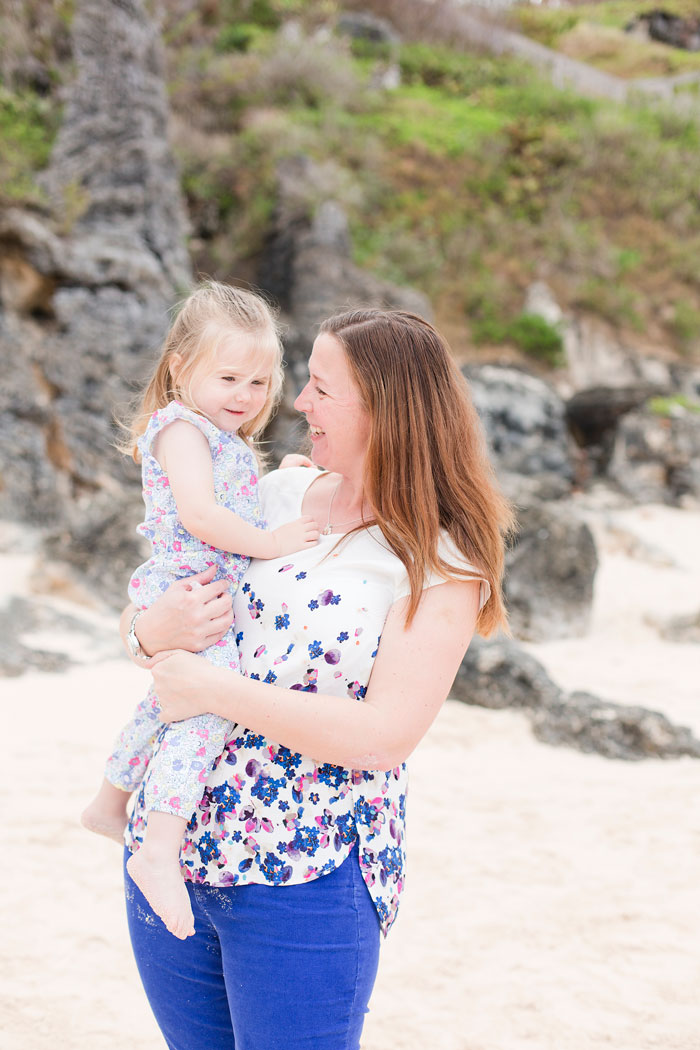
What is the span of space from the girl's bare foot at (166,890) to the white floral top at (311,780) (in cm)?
4

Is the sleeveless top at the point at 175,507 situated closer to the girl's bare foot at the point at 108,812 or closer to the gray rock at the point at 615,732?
the girl's bare foot at the point at 108,812

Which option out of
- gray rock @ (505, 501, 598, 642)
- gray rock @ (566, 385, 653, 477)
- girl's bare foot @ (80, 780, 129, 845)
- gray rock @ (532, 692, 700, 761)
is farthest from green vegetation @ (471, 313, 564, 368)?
girl's bare foot @ (80, 780, 129, 845)

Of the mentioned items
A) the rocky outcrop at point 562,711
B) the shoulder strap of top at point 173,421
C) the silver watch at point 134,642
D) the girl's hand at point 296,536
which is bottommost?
the rocky outcrop at point 562,711

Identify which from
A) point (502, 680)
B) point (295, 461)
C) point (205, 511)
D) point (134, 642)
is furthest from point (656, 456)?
point (134, 642)

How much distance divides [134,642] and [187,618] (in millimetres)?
213

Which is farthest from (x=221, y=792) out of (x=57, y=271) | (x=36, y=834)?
(x=57, y=271)

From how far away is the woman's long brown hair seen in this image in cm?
146

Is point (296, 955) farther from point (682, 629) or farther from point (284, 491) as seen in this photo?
point (682, 629)

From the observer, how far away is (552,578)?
25.0 ft

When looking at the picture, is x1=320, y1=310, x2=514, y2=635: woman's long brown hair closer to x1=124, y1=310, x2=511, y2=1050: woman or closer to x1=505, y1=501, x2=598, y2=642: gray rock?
x1=124, y1=310, x2=511, y2=1050: woman

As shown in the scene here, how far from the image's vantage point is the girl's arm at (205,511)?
5.29 ft

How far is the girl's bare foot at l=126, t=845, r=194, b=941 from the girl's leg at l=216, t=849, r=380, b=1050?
0.21ft

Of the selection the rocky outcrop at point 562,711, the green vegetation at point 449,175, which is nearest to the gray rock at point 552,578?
the rocky outcrop at point 562,711

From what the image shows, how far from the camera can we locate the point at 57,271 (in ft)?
28.5
